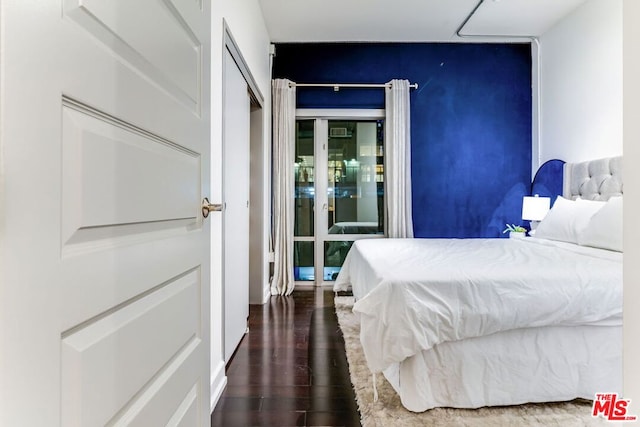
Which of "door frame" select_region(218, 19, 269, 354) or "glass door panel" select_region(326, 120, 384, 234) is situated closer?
"door frame" select_region(218, 19, 269, 354)

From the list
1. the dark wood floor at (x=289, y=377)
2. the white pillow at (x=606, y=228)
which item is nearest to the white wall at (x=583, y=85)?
the white pillow at (x=606, y=228)

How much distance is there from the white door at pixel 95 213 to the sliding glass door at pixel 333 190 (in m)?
3.65

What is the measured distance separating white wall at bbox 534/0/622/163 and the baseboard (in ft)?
11.9

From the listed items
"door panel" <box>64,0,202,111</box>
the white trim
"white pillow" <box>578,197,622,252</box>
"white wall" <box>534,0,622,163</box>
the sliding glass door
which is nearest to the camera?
"door panel" <box>64,0,202,111</box>

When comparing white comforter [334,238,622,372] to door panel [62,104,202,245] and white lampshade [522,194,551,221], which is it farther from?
white lampshade [522,194,551,221]

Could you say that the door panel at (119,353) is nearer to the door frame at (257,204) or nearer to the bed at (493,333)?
the bed at (493,333)

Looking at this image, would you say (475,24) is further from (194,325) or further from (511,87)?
(194,325)

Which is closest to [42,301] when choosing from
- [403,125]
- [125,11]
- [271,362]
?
[125,11]

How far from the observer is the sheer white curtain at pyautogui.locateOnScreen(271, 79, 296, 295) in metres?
4.33

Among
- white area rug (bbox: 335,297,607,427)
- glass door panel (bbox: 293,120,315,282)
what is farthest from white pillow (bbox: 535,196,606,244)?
glass door panel (bbox: 293,120,315,282)

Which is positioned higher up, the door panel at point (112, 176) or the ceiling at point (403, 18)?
the ceiling at point (403, 18)

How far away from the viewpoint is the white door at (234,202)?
2.41 metres

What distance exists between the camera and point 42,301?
479 millimetres

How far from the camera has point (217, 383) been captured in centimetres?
199
